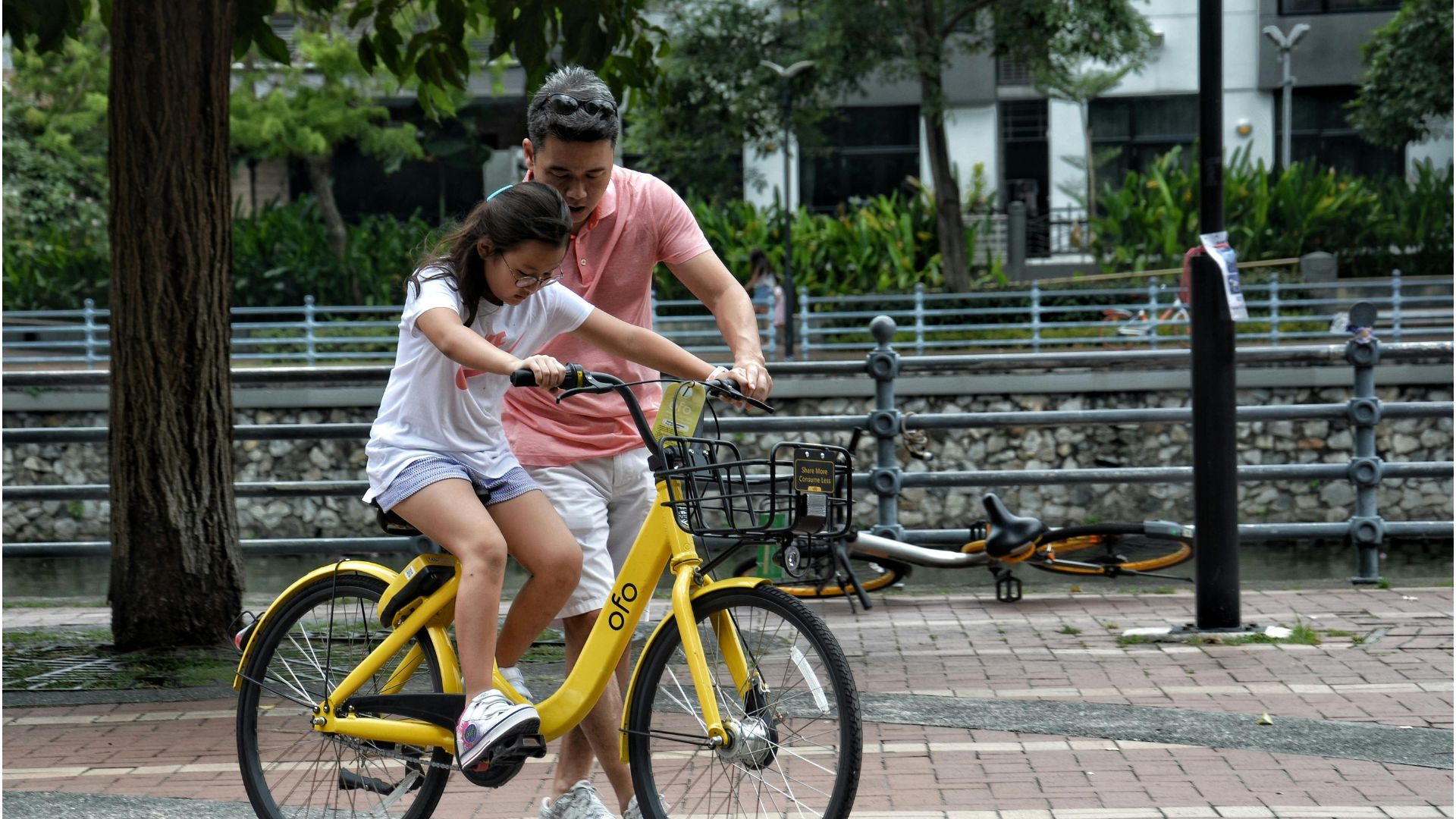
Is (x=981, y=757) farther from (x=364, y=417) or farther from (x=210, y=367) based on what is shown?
(x=364, y=417)

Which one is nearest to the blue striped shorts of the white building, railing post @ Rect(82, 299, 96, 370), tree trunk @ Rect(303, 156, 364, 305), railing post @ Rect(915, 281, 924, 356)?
railing post @ Rect(915, 281, 924, 356)

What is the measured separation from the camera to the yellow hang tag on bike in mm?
3689

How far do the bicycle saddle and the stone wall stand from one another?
9.24 metres

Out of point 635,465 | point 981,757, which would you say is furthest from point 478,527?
point 981,757

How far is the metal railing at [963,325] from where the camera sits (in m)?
19.6

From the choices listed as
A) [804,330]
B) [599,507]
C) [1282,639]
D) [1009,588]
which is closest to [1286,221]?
[804,330]

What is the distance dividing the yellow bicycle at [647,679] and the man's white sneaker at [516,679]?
0.05 meters

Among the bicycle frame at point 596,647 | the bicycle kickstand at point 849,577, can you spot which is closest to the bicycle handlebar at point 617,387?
the bicycle frame at point 596,647

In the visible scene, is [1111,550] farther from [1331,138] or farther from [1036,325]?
[1331,138]

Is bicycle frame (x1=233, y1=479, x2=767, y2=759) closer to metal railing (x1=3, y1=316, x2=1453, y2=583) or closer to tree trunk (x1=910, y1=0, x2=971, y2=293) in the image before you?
metal railing (x1=3, y1=316, x2=1453, y2=583)

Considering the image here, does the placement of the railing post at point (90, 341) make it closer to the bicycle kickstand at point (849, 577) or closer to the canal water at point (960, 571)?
the canal water at point (960, 571)

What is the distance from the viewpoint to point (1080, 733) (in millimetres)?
5059

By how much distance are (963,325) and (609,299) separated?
59.4 feet

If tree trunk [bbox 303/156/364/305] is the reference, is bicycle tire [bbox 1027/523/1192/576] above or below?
below
